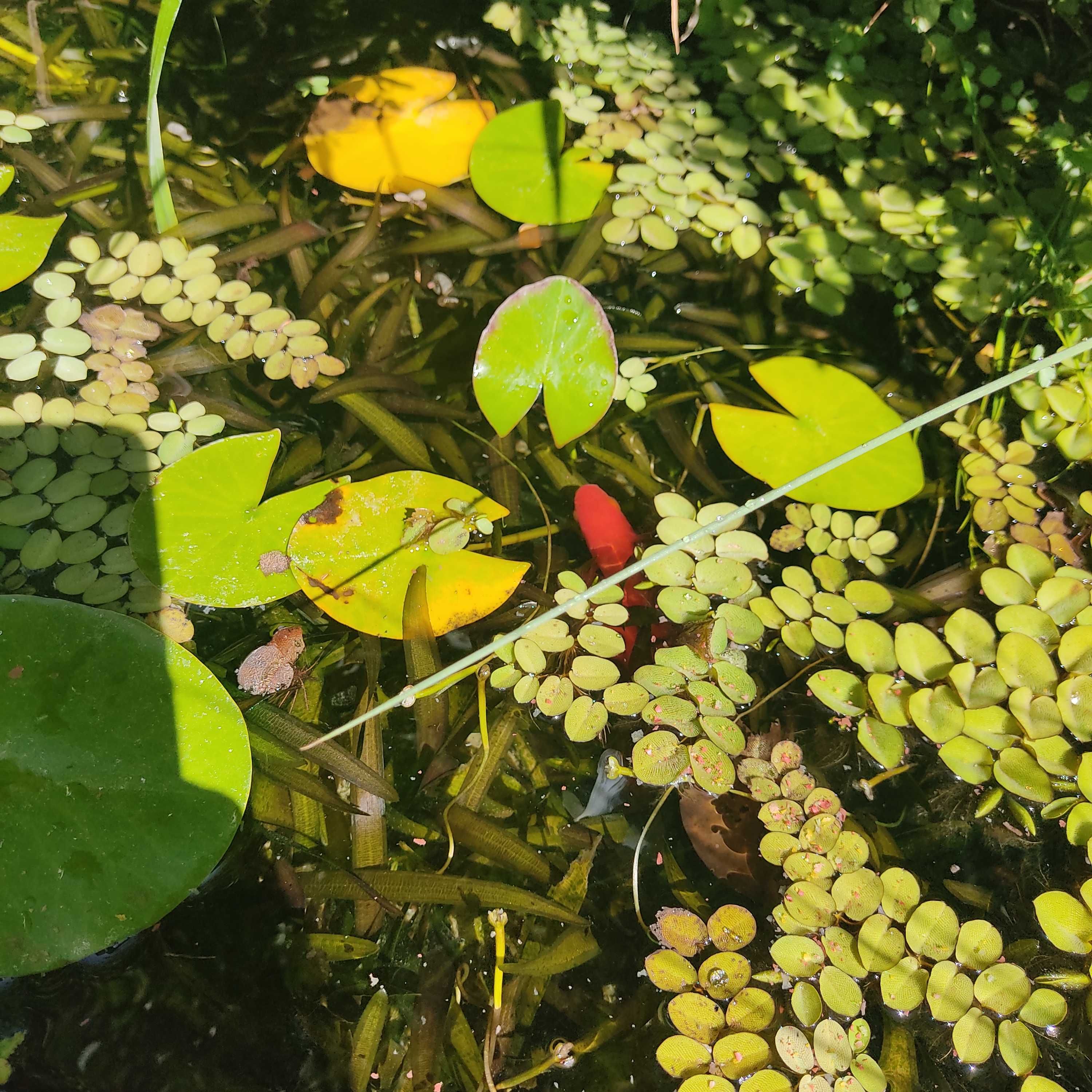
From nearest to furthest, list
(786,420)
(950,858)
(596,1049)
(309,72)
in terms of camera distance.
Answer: (596,1049) < (950,858) < (786,420) < (309,72)

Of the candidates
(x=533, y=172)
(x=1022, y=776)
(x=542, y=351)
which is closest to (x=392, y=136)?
(x=533, y=172)

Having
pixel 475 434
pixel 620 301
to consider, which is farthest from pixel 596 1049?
pixel 620 301

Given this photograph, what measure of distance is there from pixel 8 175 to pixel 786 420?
67.0 inches

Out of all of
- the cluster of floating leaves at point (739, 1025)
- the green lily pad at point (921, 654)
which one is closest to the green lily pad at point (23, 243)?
the cluster of floating leaves at point (739, 1025)

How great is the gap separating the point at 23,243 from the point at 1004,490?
199cm

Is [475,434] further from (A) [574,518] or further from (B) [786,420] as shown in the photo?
(B) [786,420]

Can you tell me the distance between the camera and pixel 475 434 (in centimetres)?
151

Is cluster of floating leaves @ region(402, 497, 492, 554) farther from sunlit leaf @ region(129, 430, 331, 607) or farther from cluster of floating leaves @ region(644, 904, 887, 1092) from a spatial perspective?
cluster of floating leaves @ region(644, 904, 887, 1092)

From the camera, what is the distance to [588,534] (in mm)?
1399

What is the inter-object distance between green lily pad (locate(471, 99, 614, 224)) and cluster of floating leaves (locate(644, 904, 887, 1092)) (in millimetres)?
1443

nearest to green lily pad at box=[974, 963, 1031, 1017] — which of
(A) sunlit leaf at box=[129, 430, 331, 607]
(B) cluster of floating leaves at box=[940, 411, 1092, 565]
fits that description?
(B) cluster of floating leaves at box=[940, 411, 1092, 565]

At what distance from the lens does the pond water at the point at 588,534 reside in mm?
1077

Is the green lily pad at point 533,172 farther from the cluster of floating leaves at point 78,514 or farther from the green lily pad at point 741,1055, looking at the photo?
the green lily pad at point 741,1055

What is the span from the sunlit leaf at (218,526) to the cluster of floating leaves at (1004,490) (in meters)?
1.22
